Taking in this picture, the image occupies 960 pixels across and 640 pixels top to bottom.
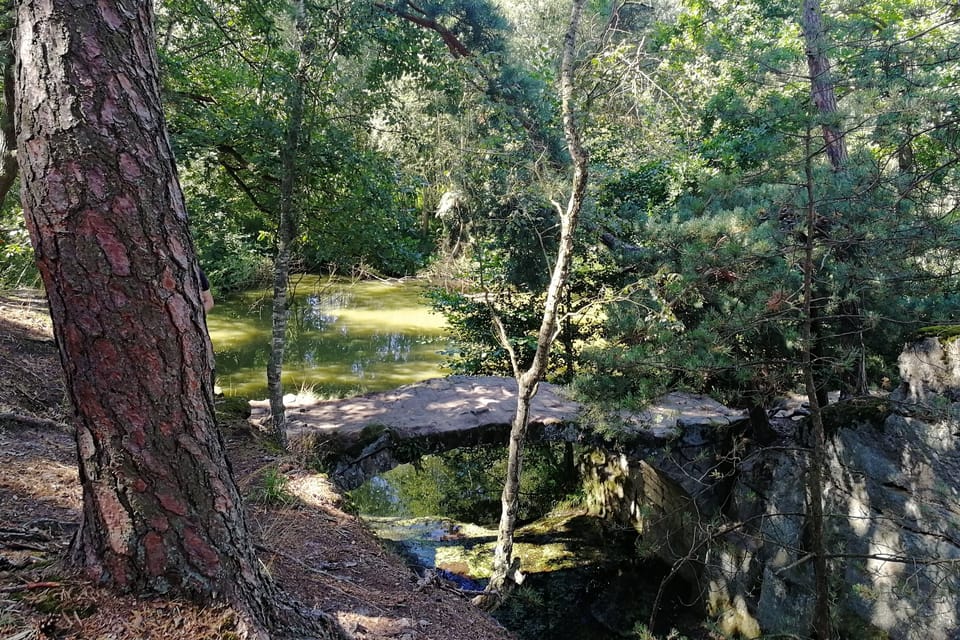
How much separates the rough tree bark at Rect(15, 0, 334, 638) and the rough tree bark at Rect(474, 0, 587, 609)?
3271 mm

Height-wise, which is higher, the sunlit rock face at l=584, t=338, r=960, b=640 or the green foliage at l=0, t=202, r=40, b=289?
the green foliage at l=0, t=202, r=40, b=289

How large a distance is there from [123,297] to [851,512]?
18.5 feet

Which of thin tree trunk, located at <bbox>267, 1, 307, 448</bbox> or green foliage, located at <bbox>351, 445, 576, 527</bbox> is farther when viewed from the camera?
green foliage, located at <bbox>351, 445, 576, 527</bbox>

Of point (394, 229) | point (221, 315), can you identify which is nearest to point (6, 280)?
point (394, 229)

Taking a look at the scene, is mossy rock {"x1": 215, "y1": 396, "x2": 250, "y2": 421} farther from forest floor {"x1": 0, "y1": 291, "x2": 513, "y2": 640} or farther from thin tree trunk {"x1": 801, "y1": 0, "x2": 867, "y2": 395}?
thin tree trunk {"x1": 801, "y1": 0, "x2": 867, "y2": 395}

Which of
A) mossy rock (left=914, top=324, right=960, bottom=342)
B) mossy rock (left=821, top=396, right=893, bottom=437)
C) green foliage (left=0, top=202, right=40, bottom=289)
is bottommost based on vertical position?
mossy rock (left=821, top=396, right=893, bottom=437)

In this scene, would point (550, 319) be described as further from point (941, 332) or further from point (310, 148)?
point (941, 332)

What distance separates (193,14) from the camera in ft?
20.9

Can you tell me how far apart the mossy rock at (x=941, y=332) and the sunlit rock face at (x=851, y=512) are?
5 centimetres

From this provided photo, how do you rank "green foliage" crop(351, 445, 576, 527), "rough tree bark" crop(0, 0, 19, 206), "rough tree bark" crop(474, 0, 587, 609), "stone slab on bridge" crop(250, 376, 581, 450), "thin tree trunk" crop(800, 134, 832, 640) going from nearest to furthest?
"thin tree trunk" crop(800, 134, 832, 640) → "rough tree bark" crop(474, 0, 587, 609) → "rough tree bark" crop(0, 0, 19, 206) → "stone slab on bridge" crop(250, 376, 581, 450) → "green foliage" crop(351, 445, 576, 527)

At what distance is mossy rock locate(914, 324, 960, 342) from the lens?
15.2 ft

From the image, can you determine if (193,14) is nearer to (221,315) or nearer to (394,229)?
(394,229)

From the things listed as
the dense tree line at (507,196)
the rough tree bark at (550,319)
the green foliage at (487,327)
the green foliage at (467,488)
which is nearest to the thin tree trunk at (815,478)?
→ the dense tree line at (507,196)

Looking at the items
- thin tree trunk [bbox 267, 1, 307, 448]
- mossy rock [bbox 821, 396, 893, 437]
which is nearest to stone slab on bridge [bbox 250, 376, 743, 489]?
thin tree trunk [bbox 267, 1, 307, 448]
